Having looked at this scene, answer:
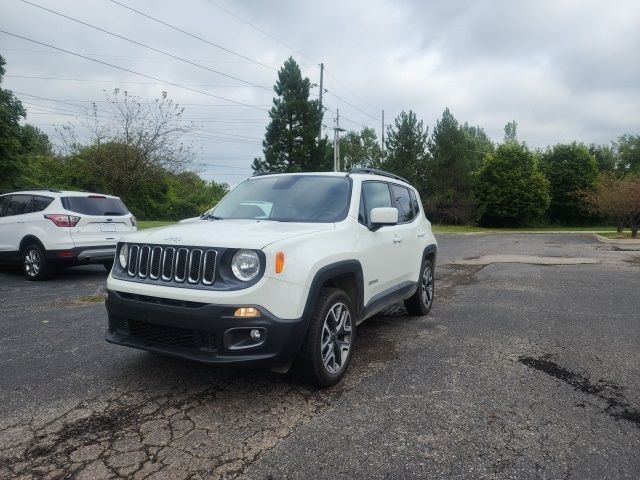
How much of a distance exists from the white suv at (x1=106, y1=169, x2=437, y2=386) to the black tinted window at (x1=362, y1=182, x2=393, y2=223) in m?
0.06

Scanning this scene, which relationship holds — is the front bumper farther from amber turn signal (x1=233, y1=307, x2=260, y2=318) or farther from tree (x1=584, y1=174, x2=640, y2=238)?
tree (x1=584, y1=174, x2=640, y2=238)

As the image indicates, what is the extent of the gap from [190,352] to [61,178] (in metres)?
40.8

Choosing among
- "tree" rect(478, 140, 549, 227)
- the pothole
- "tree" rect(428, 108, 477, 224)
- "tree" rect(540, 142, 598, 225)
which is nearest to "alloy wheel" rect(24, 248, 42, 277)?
the pothole

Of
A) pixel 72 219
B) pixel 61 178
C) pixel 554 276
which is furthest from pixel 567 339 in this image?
pixel 61 178

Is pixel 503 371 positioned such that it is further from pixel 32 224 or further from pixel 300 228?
pixel 32 224

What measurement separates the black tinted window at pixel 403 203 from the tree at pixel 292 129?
38.2 meters

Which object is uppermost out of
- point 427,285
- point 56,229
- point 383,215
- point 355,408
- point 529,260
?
point 383,215

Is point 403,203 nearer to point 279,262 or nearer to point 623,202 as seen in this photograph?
point 279,262

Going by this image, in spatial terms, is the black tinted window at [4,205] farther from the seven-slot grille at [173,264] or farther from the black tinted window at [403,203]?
the black tinted window at [403,203]

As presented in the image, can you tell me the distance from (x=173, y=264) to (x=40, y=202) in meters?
6.76

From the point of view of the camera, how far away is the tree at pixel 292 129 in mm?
44094

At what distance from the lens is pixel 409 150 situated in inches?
1783

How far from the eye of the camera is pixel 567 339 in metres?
5.20

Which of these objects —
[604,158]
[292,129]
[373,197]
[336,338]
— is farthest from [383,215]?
[604,158]
